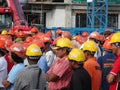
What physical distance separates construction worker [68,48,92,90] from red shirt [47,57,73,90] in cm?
9

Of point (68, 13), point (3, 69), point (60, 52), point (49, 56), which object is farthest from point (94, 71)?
point (68, 13)

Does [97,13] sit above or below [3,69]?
above

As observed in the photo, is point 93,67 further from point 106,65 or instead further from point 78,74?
point 78,74

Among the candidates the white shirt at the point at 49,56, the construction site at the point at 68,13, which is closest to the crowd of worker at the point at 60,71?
the white shirt at the point at 49,56

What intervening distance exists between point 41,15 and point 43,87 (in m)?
35.4

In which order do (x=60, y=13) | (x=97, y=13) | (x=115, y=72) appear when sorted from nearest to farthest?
(x=115, y=72) → (x=97, y=13) → (x=60, y=13)

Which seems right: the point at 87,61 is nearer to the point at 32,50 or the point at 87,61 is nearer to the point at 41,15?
the point at 32,50

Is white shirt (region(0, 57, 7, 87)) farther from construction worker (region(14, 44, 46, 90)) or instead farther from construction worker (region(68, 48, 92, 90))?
construction worker (region(68, 48, 92, 90))

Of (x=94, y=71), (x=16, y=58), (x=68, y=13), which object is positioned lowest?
(x=94, y=71)

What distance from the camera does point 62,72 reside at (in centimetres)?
638

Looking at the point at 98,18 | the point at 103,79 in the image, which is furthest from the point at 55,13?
the point at 103,79

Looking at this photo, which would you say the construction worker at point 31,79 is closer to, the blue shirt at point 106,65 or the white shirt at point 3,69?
the white shirt at point 3,69

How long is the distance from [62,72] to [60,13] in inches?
1381

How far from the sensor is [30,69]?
245 inches
